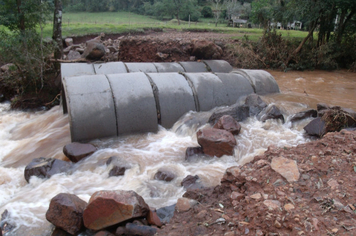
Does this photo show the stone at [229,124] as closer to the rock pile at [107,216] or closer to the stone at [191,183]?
the stone at [191,183]

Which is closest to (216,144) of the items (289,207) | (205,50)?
(289,207)

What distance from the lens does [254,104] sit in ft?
24.8

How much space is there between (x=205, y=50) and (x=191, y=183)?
943 cm

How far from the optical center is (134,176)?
514 centimetres

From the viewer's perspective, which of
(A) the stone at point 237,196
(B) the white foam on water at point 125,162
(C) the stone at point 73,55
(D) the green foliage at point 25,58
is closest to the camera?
(A) the stone at point 237,196

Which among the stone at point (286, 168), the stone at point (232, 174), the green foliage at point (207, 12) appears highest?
the green foliage at point (207, 12)

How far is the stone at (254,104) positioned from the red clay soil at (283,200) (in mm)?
3200

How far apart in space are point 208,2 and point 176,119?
128ft

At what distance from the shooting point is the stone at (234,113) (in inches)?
274

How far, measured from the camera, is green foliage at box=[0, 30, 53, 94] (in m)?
9.51

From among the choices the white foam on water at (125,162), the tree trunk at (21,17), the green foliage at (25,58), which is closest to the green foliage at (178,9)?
the green foliage at (25,58)

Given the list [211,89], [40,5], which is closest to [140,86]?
[211,89]

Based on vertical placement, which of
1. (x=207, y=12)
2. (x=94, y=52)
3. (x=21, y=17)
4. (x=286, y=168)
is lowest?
(x=286, y=168)

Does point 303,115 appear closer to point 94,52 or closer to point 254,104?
point 254,104
